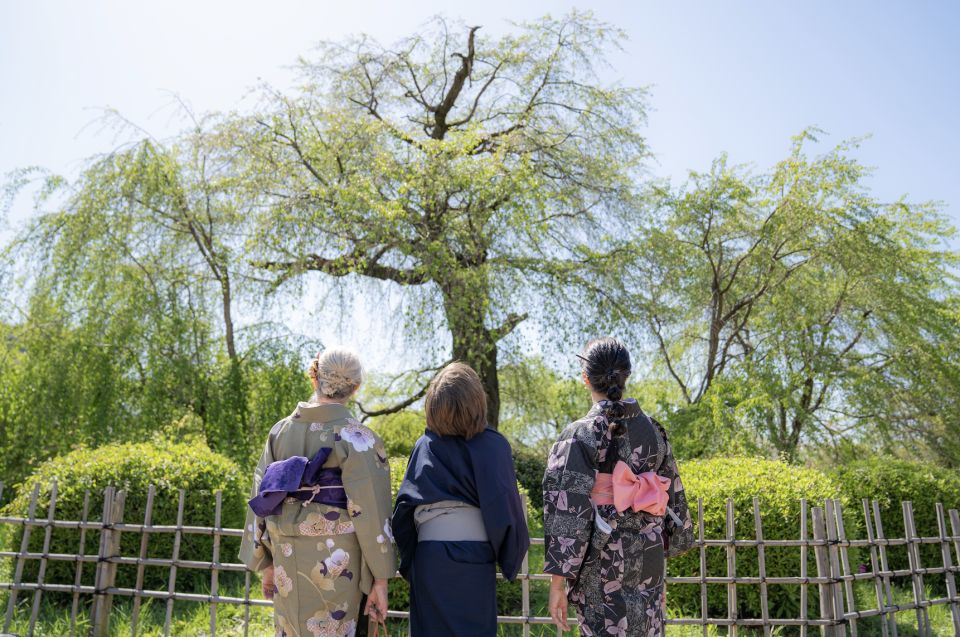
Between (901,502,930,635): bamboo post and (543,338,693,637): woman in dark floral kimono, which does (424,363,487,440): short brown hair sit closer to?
(543,338,693,637): woman in dark floral kimono

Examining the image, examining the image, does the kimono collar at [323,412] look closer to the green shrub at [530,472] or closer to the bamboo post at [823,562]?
the bamboo post at [823,562]

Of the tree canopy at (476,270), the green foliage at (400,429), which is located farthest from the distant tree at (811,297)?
the green foliage at (400,429)

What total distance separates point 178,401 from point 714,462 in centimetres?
549

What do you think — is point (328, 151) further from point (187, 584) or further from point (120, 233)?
point (187, 584)

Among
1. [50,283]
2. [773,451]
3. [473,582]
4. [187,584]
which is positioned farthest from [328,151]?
[473,582]

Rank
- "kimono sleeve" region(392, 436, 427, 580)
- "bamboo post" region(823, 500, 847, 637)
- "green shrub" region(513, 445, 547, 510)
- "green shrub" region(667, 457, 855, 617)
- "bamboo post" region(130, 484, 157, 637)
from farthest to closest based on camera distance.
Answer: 1. "green shrub" region(513, 445, 547, 510)
2. "green shrub" region(667, 457, 855, 617)
3. "bamboo post" region(130, 484, 157, 637)
4. "bamboo post" region(823, 500, 847, 637)
5. "kimono sleeve" region(392, 436, 427, 580)

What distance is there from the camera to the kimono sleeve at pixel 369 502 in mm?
2641

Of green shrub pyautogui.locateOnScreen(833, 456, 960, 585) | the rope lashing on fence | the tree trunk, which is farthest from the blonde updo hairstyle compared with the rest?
green shrub pyautogui.locateOnScreen(833, 456, 960, 585)

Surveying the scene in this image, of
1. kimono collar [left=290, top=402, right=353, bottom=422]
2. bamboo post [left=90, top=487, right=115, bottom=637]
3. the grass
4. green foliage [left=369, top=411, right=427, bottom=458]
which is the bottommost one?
the grass

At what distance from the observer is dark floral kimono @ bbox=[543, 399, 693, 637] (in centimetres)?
263

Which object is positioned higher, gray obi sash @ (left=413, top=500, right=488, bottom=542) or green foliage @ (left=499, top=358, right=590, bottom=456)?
green foliage @ (left=499, top=358, right=590, bottom=456)

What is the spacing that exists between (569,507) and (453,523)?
1.35 ft

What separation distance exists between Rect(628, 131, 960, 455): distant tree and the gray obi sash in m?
6.64

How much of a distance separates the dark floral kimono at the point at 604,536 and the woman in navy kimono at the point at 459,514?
15cm
